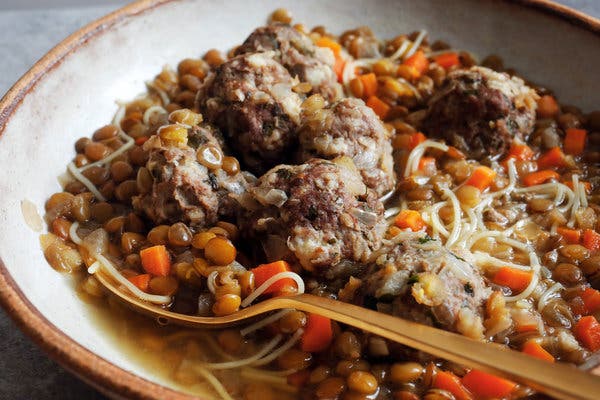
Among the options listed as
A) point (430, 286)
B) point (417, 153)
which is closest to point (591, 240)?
point (417, 153)

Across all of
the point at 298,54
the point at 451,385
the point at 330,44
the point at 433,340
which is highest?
the point at 298,54

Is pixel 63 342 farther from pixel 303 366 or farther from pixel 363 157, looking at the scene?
pixel 363 157

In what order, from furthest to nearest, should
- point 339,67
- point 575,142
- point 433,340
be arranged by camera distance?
1. point 339,67
2. point 575,142
3. point 433,340

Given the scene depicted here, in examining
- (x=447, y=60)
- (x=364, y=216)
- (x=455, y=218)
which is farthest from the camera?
(x=447, y=60)

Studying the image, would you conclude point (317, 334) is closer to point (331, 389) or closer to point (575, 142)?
point (331, 389)

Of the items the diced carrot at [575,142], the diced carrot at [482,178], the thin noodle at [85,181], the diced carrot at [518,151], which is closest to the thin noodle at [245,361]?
the thin noodle at [85,181]

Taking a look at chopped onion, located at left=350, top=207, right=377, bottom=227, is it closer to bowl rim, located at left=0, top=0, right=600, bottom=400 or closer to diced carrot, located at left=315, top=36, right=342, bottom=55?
bowl rim, located at left=0, top=0, right=600, bottom=400

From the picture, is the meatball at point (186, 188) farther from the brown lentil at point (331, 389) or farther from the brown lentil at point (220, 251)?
the brown lentil at point (331, 389)
